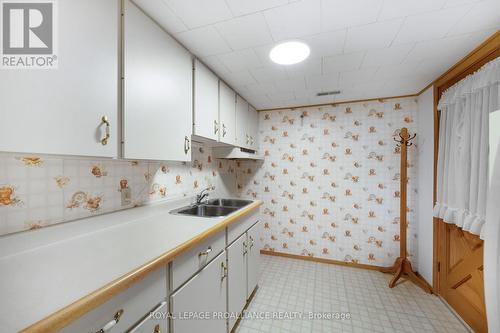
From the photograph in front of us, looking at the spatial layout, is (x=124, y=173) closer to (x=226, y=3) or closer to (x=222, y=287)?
(x=222, y=287)

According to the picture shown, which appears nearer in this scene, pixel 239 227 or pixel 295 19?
pixel 295 19

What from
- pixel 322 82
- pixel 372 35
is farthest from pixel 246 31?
pixel 322 82

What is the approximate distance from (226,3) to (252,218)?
1587mm

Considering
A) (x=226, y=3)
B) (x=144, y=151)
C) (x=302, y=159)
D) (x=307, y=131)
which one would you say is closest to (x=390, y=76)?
(x=307, y=131)

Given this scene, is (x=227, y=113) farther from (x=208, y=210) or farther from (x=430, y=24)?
(x=430, y=24)

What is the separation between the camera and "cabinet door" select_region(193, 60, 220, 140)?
4.97 feet

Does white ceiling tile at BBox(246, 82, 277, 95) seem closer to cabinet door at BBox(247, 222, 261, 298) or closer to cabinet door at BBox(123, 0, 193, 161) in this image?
cabinet door at BBox(123, 0, 193, 161)

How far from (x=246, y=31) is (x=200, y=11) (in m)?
0.29

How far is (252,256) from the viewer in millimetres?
1908

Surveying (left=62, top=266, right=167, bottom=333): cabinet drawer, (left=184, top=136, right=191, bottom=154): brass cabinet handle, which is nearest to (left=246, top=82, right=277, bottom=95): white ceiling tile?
(left=184, top=136, right=191, bottom=154): brass cabinet handle

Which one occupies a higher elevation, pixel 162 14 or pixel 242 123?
pixel 162 14

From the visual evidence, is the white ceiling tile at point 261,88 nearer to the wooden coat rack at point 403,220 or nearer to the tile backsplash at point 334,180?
the tile backsplash at point 334,180

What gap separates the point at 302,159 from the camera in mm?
2814

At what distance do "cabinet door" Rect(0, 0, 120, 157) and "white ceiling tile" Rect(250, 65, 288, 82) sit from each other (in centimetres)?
108
